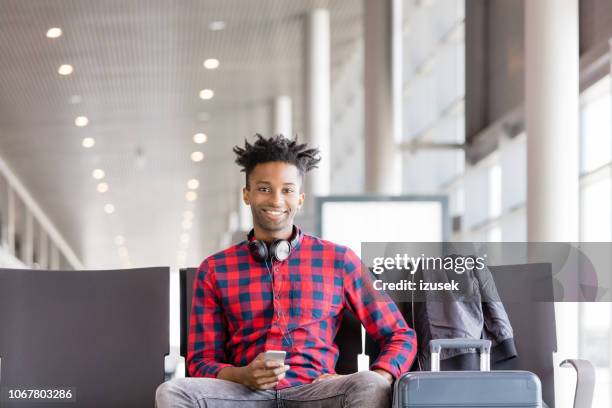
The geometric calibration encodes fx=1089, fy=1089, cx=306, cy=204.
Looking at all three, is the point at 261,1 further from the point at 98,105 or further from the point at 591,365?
the point at 591,365

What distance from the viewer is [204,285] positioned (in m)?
3.92

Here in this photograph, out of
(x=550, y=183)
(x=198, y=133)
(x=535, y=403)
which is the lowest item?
(x=535, y=403)

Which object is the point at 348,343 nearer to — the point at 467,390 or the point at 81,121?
the point at 467,390

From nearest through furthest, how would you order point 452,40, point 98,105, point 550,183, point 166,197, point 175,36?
point 550,183
point 452,40
point 175,36
point 98,105
point 166,197

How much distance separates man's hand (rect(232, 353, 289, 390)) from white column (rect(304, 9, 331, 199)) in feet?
39.8

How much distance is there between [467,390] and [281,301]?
2.79ft

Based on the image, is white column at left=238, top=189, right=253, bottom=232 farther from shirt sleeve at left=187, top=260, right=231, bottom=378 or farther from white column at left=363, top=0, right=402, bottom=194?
shirt sleeve at left=187, top=260, right=231, bottom=378

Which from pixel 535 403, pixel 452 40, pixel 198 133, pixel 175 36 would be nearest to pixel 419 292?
pixel 535 403

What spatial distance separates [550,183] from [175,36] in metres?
8.88

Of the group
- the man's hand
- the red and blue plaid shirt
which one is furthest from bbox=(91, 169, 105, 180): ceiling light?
the man's hand

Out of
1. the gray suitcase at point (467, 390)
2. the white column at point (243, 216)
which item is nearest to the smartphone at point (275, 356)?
the gray suitcase at point (467, 390)

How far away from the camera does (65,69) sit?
56.9 feet

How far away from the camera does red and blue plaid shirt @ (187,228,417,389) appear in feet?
12.4

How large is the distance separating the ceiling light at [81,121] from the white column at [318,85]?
6046 millimetres
